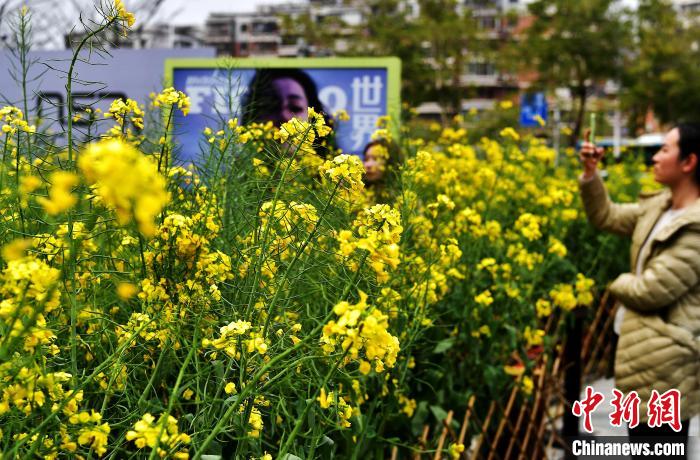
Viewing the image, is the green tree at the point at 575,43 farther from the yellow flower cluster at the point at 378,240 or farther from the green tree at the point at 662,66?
the yellow flower cluster at the point at 378,240

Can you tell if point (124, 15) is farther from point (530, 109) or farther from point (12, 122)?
point (530, 109)

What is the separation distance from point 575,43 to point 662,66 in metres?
5.78

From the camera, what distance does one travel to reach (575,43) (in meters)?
22.3

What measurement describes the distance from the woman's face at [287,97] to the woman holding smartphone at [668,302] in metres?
2.07

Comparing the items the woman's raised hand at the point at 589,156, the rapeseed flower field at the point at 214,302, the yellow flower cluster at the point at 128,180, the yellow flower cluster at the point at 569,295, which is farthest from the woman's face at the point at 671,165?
the yellow flower cluster at the point at 128,180

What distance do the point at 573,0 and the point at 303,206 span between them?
71.9ft

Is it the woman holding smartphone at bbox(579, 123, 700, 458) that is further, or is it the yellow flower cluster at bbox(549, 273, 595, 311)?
the yellow flower cluster at bbox(549, 273, 595, 311)

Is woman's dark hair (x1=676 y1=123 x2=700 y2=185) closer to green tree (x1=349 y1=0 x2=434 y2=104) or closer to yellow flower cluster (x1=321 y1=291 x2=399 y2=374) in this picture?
yellow flower cluster (x1=321 y1=291 x2=399 y2=374)

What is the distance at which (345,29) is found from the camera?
24594 millimetres

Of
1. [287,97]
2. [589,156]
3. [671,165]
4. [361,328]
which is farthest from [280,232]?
[287,97]

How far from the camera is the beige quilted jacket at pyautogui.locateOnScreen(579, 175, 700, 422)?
2889mm

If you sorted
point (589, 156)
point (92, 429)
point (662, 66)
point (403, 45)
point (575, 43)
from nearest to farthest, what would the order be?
point (92, 429), point (589, 156), point (575, 43), point (403, 45), point (662, 66)

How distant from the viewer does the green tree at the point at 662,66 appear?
23.8m

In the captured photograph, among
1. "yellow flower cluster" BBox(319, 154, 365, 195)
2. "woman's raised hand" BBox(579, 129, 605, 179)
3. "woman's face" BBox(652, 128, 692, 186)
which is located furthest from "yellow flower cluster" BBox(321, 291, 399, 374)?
"woman's raised hand" BBox(579, 129, 605, 179)
